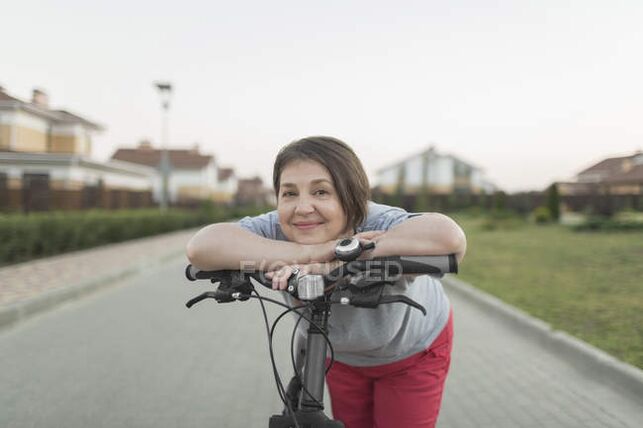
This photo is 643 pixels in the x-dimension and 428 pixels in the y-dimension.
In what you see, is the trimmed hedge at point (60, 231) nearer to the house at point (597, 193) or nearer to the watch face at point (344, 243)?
the watch face at point (344, 243)

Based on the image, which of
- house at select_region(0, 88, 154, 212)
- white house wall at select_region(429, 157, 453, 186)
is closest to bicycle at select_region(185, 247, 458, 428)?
house at select_region(0, 88, 154, 212)

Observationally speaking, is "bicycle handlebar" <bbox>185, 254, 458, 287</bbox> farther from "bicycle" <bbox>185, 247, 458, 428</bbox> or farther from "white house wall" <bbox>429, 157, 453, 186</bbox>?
"white house wall" <bbox>429, 157, 453, 186</bbox>

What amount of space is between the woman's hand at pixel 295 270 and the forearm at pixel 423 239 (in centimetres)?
12

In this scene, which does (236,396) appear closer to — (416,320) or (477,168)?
(416,320)

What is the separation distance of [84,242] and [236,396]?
1473cm

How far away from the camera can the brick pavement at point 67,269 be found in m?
9.56

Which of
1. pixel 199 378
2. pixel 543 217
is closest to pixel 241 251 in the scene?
pixel 199 378

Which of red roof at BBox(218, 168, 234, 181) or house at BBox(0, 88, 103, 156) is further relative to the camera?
red roof at BBox(218, 168, 234, 181)

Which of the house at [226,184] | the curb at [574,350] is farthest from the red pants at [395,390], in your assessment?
the house at [226,184]

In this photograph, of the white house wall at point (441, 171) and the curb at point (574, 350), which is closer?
the curb at point (574, 350)

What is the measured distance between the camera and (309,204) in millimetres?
1988

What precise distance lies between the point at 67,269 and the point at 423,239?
12002 mm

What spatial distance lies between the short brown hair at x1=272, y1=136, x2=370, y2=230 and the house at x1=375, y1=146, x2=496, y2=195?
72385 mm

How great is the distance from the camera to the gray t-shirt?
2.25 m
